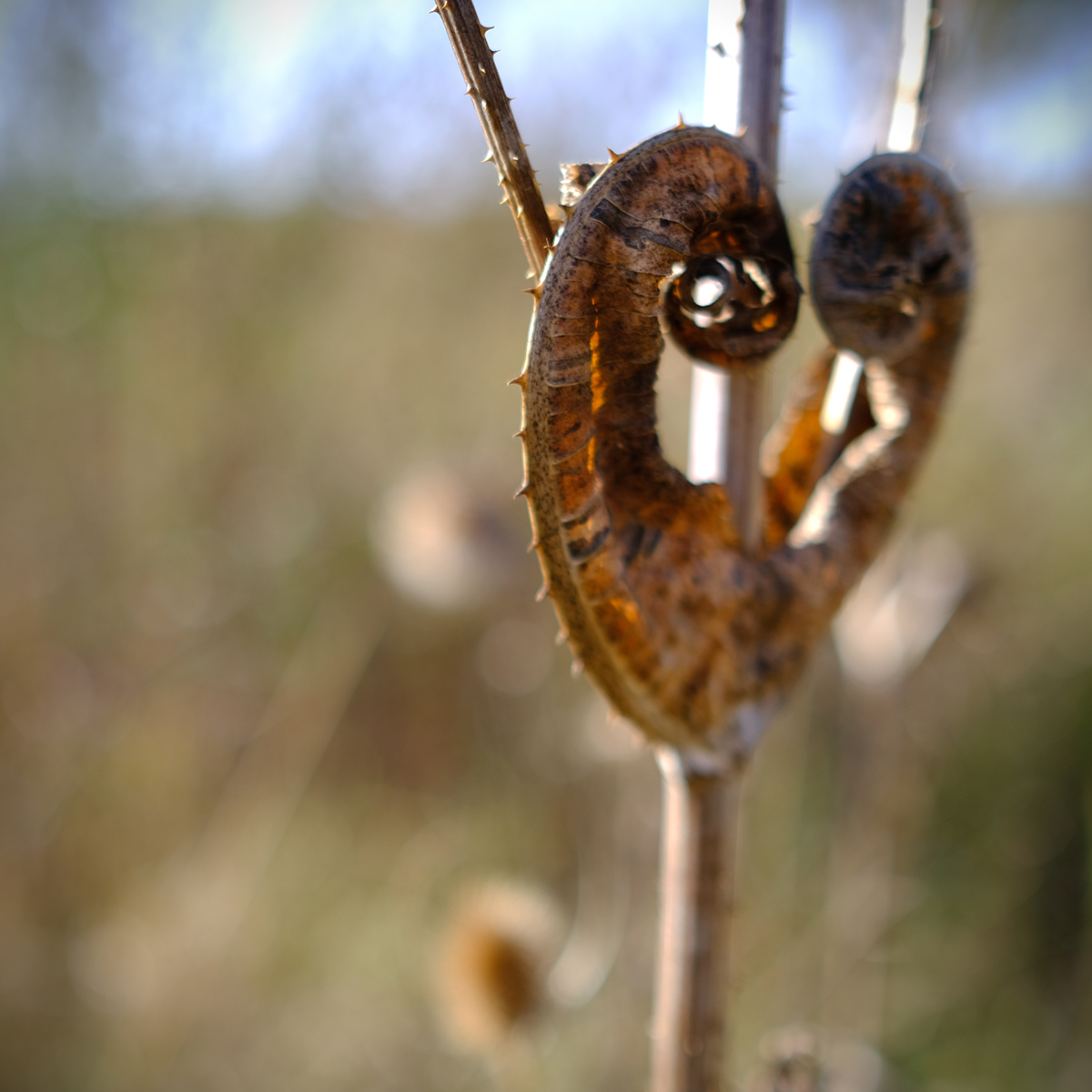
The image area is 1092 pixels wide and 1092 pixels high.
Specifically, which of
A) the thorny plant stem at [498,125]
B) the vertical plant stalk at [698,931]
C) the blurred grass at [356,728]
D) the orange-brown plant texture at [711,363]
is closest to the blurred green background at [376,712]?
the blurred grass at [356,728]

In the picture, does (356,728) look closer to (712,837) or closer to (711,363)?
(712,837)

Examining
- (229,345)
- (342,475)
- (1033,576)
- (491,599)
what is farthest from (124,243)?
(1033,576)

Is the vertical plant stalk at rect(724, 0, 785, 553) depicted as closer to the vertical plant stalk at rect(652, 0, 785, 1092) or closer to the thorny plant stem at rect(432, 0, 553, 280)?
the vertical plant stalk at rect(652, 0, 785, 1092)

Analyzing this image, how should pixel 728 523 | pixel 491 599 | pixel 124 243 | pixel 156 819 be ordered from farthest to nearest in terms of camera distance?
pixel 124 243 → pixel 491 599 → pixel 156 819 → pixel 728 523

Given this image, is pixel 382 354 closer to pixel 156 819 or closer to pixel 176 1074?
pixel 156 819

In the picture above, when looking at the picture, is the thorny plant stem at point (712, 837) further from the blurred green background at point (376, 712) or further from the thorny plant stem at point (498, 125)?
the blurred green background at point (376, 712)
